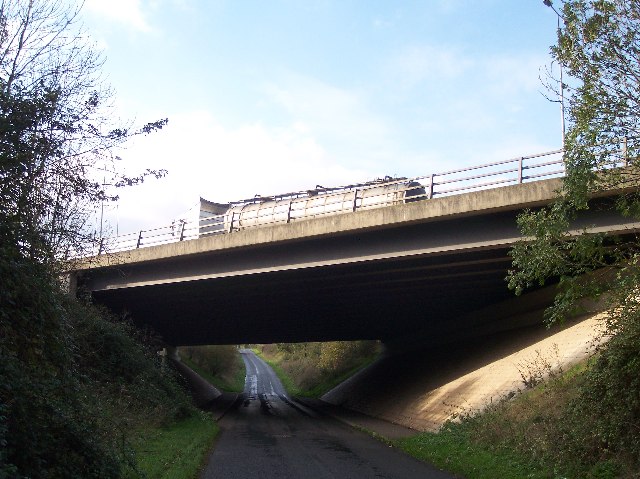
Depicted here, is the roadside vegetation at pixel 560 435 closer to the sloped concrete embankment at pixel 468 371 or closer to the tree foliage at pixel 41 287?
the sloped concrete embankment at pixel 468 371

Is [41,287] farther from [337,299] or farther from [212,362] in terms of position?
[212,362]

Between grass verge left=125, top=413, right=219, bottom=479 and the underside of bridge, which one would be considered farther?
the underside of bridge

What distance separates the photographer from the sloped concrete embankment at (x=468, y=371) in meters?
17.0

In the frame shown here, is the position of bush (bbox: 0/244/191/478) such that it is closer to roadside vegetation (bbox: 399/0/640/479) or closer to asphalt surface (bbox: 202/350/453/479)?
asphalt surface (bbox: 202/350/453/479)

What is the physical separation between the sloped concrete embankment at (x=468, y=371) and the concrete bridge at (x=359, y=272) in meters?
1.44

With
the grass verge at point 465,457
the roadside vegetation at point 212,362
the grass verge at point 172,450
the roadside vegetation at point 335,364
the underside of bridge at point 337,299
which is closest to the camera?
the grass verge at point 465,457

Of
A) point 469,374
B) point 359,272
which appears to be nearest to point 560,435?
point 469,374

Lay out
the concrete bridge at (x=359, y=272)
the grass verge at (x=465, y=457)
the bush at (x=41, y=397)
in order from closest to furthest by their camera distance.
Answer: the bush at (x=41, y=397)
the grass verge at (x=465, y=457)
the concrete bridge at (x=359, y=272)

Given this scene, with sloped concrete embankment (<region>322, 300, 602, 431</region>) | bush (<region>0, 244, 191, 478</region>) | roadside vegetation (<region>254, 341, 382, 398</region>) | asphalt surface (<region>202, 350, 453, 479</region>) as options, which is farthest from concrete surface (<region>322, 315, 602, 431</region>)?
roadside vegetation (<region>254, 341, 382, 398</region>)

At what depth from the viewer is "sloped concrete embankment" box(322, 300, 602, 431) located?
1695 cm

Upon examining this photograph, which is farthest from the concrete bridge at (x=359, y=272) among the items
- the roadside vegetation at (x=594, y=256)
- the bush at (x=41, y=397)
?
the bush at (x=41, y=397)

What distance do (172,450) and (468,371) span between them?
1290 cm

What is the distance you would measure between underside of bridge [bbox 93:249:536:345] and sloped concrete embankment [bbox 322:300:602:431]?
2169 mm

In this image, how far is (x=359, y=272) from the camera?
24594mm
